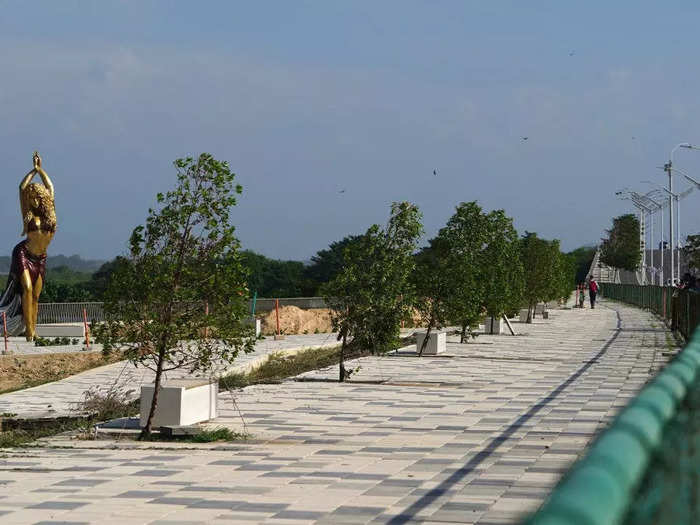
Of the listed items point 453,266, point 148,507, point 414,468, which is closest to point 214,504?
point 148,507

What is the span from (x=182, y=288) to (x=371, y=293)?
7.19 metres

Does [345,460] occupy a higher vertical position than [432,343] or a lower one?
lower

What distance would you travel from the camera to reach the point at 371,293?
64.6ft

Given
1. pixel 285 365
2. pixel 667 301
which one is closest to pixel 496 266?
pixel 285 365

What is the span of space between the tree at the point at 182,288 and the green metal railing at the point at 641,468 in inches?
432

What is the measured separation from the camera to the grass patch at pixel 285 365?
20.0 meters

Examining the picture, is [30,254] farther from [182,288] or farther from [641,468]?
[641,468]

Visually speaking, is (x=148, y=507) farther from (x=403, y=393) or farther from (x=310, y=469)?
(x=403, y=393)

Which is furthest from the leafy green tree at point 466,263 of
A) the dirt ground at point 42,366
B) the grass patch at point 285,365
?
the dirt ground at point 42,366

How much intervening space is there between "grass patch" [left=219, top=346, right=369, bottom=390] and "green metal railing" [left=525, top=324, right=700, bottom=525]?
1657 cm

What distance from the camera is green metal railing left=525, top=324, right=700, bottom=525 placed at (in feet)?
4.15

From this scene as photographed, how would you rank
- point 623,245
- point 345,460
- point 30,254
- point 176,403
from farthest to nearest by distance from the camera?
point 623,245
point 30,254
point 176,403
point 345,460

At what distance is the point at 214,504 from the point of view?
28.5 feet

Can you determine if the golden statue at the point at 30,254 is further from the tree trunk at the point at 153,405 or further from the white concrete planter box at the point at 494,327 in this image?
the tree trunk at the point at 153,405
